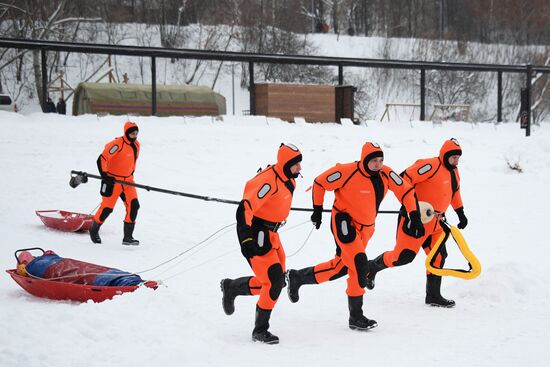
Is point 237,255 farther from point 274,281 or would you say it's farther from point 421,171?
point 274,281

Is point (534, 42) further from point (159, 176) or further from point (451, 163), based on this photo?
point (451, 163)

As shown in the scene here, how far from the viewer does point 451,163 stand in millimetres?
8703

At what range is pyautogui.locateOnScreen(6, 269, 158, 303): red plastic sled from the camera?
305 inches

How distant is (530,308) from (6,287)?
20.1ft

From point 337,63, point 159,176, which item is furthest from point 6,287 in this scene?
point 337,63

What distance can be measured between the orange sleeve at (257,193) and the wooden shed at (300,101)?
16549mm

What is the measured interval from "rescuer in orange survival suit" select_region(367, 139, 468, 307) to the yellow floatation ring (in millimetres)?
162

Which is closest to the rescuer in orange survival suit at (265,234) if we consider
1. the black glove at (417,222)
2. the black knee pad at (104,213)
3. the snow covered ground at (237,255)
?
the snow covered ground at (237,255)

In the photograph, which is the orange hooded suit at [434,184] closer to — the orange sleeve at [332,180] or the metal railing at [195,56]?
the orange sleeve at [332,180]

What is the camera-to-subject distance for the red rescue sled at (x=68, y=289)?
774 centimetres

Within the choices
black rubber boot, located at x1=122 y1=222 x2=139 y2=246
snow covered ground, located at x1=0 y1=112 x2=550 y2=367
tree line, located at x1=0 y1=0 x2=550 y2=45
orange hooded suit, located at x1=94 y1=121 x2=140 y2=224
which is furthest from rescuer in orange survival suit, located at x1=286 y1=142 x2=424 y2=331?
tree line, located at x1=0 y1=0 x2=550 y2=45

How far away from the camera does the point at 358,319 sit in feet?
24.1

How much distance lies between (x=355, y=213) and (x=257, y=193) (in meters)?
1.25

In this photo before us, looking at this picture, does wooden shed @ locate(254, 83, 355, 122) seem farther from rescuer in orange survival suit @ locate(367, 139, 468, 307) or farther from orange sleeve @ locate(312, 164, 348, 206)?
orange sleeve @ locate(312, 164, 348, 206)
